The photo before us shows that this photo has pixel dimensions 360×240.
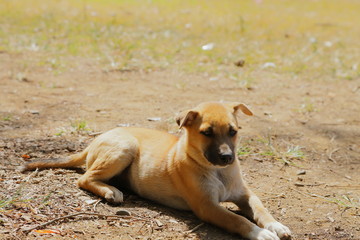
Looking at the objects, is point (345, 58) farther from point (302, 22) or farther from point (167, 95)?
point (167, 95)

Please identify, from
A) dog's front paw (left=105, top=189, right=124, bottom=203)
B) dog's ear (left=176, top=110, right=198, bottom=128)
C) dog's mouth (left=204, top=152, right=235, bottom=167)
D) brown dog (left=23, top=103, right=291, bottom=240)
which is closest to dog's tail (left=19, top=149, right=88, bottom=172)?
brown dog (left=23, top=103, right=291, bottom=240)

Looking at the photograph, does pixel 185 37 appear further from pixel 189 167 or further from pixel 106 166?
pixel 189 167

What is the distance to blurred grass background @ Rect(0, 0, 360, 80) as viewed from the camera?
10.0m

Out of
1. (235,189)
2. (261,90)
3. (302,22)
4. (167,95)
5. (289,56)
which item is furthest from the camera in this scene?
(302,22)

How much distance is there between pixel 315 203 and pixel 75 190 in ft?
7.75

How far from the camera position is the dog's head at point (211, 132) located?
161 inches

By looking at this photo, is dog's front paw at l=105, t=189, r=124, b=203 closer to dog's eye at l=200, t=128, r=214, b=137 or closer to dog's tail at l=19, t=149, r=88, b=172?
dog's tail at l=19, t=149, r=88, b=172

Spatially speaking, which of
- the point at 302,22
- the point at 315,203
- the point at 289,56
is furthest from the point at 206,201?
the point at 302,22

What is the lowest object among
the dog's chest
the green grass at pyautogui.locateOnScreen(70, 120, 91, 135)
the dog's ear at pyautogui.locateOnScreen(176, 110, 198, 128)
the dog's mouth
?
the green grass at pyautogui.locateOnScreen(70, 120, 91, 135)

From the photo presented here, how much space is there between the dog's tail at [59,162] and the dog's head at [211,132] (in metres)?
1.38

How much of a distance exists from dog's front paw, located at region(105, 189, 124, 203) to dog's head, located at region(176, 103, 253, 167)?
2.70 ft

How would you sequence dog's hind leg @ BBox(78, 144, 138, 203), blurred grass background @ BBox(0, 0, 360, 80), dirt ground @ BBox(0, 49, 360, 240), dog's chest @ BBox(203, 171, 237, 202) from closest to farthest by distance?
1. dirt ground @ BBox(0, 49, 360, 240)
2. dog's chest @ BBox(203, 171, 237, 202)
3. dog's hind leg @ BBox(78, 144, 138, 203)
4. blurred grass background @ BBox(0, 0, 360, 80)

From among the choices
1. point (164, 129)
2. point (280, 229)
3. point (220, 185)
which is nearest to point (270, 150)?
point (164, 129)

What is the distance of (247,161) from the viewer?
5.85 meters
